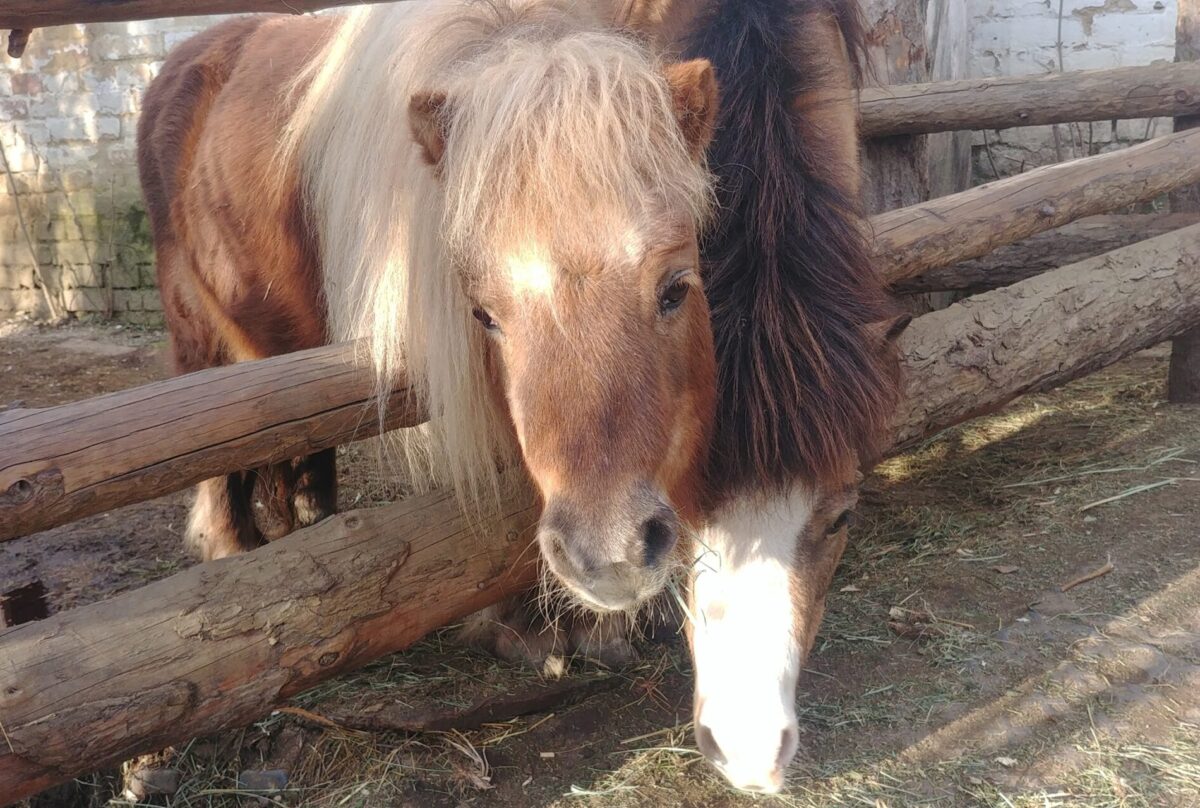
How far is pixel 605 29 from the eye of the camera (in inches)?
88.5

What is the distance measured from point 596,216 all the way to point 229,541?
2.53 m

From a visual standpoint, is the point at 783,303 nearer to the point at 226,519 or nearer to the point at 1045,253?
the point at 226,519

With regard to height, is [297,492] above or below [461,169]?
below

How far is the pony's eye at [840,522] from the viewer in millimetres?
2238

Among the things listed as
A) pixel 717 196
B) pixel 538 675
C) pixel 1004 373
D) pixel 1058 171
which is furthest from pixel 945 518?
pixel 717 196

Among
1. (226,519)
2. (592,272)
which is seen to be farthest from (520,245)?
(226,519)

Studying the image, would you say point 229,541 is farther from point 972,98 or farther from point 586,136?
point 972,98

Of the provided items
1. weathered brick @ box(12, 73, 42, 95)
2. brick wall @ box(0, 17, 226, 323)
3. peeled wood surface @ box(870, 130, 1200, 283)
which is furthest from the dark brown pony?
weathered brick @ box(12, 73, 42, 95)

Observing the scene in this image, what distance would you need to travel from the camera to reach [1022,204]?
3514mm

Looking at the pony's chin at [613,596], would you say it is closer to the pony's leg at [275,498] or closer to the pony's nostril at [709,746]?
the pony's nostril at [709,746]

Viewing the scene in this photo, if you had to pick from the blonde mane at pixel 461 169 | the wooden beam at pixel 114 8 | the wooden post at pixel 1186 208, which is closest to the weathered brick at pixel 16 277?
the blonde mane at pixel 461 169

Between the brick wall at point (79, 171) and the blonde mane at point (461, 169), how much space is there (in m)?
5.90

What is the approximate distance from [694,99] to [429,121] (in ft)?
1.80

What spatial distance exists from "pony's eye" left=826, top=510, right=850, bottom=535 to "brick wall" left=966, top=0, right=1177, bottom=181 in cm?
480
